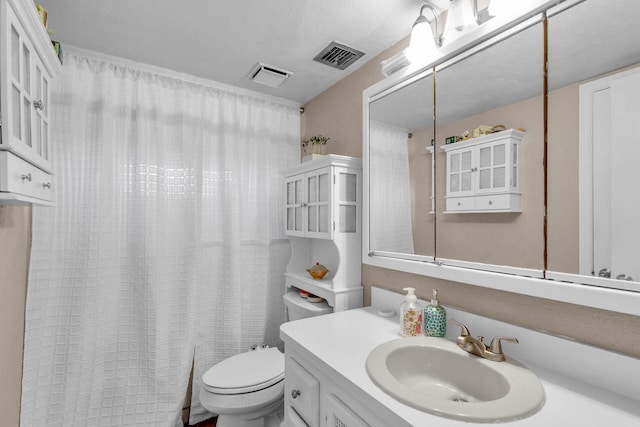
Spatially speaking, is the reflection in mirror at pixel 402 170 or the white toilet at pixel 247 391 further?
the white toilet at pixel 247 391

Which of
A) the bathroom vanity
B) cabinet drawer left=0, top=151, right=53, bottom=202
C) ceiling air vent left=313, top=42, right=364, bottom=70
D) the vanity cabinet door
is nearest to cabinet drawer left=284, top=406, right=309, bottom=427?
the bathroom vanity

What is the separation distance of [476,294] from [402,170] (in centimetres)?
66

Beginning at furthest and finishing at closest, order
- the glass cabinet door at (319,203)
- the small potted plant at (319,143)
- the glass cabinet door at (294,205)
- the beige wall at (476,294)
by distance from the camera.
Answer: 1. the small potted plant at (319,143)
2. the glass cabinet door at (294,205)
3. the glass cabinet door at (319,203)
4. the beige wall at (476,294)

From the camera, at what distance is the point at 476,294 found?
1243mm

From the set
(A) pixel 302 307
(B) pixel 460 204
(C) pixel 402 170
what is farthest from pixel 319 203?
(B) pixel 460 204

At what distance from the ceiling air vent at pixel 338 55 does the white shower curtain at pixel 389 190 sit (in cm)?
45

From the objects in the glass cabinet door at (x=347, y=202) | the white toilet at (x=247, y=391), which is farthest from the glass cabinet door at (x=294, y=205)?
the white toilet at (x=247, y=391)

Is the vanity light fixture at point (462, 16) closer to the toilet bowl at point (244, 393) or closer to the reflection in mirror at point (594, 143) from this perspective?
the reflection in mirror at point (594, 143)

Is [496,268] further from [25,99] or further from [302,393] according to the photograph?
[25,99]

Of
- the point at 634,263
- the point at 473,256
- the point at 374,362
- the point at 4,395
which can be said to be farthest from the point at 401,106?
the point at 4,395

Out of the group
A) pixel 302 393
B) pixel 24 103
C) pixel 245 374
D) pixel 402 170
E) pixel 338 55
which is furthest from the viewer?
pixel 338 55

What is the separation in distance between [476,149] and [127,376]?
7.39ft

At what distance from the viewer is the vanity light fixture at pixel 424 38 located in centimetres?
132

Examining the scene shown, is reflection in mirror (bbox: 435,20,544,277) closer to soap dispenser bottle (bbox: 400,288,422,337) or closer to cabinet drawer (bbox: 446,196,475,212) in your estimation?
cabinet drawer (bbox: 446,196,475,212)
